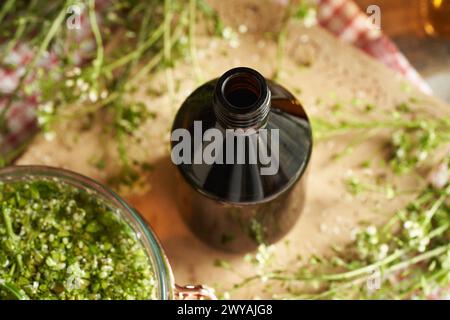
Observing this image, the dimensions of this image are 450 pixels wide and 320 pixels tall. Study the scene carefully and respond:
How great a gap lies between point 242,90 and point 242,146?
6cm

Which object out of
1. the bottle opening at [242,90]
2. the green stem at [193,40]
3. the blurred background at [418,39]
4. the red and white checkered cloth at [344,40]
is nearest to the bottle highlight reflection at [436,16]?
the blurred background at [418,39]

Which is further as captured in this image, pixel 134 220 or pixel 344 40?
pixel 344 40

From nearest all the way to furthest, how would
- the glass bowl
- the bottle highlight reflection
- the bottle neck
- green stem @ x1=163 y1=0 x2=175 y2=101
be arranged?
the bottle neck < the glass bowl < green stem @ x1=163 y1=0 x2=175 y2=101 < the bottle highlight reflection

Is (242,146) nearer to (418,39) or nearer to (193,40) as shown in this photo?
(193,40)

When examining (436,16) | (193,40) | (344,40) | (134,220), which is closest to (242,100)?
(134,220)

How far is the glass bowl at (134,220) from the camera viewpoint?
0.76 m

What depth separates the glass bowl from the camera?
29.9 inches

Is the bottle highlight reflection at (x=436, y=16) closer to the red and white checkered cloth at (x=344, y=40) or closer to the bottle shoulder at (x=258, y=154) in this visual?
the red and white checkered cloth at (x=344, y=40)

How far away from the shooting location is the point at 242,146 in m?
0.73

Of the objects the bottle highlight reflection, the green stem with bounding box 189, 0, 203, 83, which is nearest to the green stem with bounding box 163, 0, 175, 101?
the green stem with bounding box 189, 0, 203, 83

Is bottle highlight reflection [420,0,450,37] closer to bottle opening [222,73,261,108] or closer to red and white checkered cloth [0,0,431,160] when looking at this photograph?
red and white checkered cloth [0,0,431,160]

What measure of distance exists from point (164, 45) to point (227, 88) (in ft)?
1.10

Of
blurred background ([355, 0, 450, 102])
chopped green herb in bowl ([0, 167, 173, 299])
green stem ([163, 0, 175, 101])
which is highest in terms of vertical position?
blurred background ([355, 0, 450, 102])
